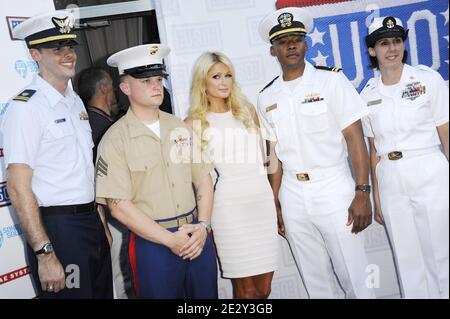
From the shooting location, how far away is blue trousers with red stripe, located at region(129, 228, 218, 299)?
196 centimetres

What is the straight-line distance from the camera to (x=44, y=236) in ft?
6.25

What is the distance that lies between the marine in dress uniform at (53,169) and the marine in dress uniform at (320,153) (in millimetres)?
959

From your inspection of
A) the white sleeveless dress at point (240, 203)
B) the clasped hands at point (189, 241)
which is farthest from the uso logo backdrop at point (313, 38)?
the clasped hands at point (189, 241)

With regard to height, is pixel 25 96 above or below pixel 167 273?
above

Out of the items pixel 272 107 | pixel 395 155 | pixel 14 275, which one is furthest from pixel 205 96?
pixel 14 275

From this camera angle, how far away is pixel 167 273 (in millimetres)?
1968

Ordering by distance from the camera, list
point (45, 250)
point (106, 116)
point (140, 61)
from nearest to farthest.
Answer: point (45, 250) → point (140, 61) → point (106, 116)

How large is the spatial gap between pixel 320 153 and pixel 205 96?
630mm

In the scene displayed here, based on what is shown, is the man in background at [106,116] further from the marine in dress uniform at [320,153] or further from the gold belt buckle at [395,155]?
the gold belt buckle at [395,155]

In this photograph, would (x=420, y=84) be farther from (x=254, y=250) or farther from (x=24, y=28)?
(x=24, y=28)

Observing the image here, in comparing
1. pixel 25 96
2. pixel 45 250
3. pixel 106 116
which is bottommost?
pixel 45 250

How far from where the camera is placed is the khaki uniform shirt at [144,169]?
1.93 meters

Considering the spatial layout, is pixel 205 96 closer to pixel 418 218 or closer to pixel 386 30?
pixel 386 30

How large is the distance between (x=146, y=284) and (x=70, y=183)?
57 cm
